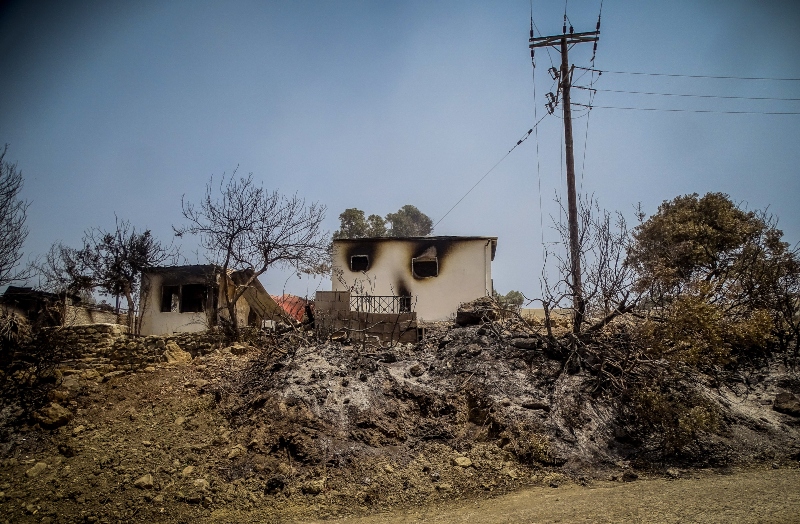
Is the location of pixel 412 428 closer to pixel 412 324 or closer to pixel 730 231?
pixel 412 324

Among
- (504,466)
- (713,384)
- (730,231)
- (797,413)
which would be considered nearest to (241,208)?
Result: (504,466)

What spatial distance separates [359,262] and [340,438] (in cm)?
1478

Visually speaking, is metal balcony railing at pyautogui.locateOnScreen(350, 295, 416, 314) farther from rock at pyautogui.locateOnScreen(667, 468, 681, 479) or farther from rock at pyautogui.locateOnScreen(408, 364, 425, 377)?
rock at pyautogui.locateOnScreen(667, 468, 681, 479)

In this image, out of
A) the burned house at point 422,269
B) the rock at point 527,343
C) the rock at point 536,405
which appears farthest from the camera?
the burned house at point 422,269

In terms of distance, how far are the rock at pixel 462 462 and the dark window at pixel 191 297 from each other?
14853mm

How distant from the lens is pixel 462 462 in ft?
20.7

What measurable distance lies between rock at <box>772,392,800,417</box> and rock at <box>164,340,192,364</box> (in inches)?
444

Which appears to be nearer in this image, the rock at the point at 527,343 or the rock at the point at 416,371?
the rock at the point at 416,371

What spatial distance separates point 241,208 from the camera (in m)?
14.0

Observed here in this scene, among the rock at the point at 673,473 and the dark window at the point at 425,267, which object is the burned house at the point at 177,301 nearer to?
the dark window at the point at 425,267

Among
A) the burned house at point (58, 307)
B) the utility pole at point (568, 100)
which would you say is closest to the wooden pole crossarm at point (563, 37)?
the utility pole at point (568, 100)

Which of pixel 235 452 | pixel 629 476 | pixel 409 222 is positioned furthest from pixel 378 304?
pixel 409 222

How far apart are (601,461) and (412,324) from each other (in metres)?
5.22

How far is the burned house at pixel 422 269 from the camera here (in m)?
20.3
